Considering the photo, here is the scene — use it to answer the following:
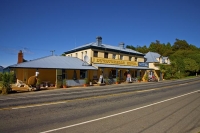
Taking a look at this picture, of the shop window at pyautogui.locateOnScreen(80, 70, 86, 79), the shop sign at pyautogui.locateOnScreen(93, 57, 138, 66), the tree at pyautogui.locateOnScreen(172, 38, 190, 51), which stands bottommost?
the shop window at pyautogui.locateOnScreen(80, 70, 86, 79)

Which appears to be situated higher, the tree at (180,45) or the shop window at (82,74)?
the tree at (180,45)

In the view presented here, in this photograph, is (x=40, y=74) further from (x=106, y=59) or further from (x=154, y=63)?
(x=154, y=63)

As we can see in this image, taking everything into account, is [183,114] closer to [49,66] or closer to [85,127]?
[85,127]

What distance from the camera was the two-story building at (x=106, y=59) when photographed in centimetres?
3028

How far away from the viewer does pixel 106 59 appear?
32188 millimetres

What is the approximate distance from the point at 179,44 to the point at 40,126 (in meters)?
101

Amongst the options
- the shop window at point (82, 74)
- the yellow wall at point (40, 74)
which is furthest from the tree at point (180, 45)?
the yellow wall at point (40, 74)

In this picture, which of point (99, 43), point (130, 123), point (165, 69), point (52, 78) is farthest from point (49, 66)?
point (165, 69)

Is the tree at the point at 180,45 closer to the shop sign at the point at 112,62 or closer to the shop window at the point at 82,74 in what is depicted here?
the shop sign at the point at 112,62

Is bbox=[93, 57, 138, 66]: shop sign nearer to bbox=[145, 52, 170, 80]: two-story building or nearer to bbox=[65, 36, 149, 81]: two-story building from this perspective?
bbox=[65, 36, 149, 81]: two-story building

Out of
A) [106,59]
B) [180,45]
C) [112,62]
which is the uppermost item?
[180,45]

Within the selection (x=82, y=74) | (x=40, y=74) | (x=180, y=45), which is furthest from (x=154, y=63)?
(x=180, y=45)

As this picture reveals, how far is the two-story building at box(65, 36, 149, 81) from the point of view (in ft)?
99.3

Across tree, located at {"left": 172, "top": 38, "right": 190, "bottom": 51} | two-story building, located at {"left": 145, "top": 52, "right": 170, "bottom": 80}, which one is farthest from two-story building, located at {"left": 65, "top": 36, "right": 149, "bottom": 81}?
tree, located at {"left": 172, "top": 38, "right": 190, "bottom": 51}
